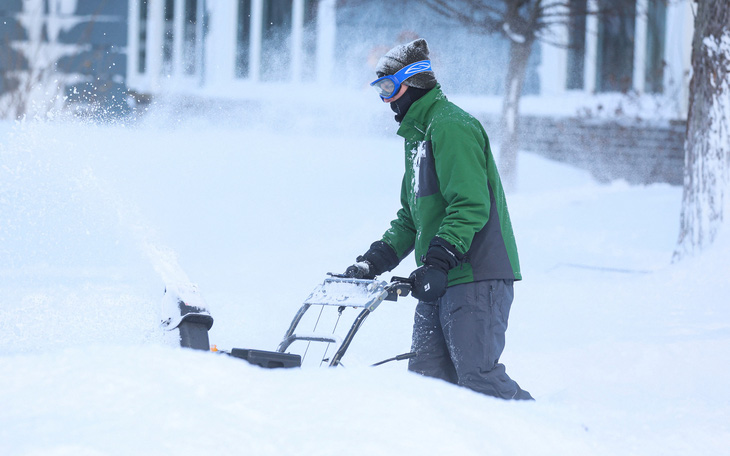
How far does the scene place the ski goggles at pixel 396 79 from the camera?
340 cm

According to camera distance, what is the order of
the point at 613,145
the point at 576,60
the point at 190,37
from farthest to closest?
the point at 190,37, the point at 576,60, the point at 613,145

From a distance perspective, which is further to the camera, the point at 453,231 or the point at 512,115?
the point at 512,115

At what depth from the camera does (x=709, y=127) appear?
6.95 metres

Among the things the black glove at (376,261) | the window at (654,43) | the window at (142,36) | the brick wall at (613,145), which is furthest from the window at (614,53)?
the black glove at (376,261)

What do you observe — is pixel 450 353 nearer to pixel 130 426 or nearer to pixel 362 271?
pixel 362 271

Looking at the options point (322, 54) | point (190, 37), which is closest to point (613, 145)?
point (322, 54)

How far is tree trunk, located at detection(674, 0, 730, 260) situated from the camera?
6.86m

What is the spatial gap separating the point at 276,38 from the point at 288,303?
1158 cm

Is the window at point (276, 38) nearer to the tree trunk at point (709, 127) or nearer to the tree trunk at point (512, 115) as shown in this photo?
the tree trunk at point (512, 115)

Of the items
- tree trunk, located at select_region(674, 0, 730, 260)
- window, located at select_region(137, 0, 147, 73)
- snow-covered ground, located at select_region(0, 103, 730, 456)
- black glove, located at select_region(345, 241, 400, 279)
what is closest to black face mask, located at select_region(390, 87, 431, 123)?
black glove, located at select_region(345, 241, 400, 279)

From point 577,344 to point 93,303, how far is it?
292cm

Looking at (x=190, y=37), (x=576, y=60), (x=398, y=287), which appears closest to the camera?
(x=398, y=287)

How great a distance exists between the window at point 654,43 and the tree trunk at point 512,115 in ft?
13.1

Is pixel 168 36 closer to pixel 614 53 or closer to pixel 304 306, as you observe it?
pixel 614 53
